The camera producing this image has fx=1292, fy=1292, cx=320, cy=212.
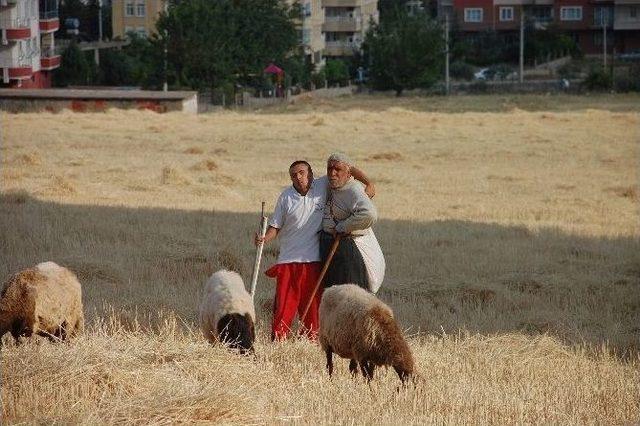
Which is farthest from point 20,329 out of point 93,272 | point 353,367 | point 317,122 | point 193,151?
point 317,122

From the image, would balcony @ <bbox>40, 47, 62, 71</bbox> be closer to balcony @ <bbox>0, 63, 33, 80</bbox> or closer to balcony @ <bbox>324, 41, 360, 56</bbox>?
balcony @ <bbox>0, 63, 33, 80</bbox>

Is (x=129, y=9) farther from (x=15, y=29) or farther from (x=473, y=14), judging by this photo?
(x=15, y=29)

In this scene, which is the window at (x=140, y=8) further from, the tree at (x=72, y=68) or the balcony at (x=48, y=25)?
the balcony at (x=48, y=25)

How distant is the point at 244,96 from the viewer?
218ft

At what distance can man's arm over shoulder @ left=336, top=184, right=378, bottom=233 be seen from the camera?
1115cm

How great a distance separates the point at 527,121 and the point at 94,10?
130 ft

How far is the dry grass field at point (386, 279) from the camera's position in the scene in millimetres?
9172

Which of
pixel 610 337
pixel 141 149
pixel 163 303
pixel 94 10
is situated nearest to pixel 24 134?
pixel 141 149

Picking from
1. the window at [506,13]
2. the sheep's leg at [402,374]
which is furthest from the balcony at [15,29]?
the window at [506,13]

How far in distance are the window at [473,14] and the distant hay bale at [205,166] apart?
6491cm

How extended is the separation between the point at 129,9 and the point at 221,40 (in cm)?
1651

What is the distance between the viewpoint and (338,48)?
9675 cm

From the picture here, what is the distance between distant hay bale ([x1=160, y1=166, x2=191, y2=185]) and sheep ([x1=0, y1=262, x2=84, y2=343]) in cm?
1405

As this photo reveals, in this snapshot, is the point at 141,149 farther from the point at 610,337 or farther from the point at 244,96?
the point at 244,96
